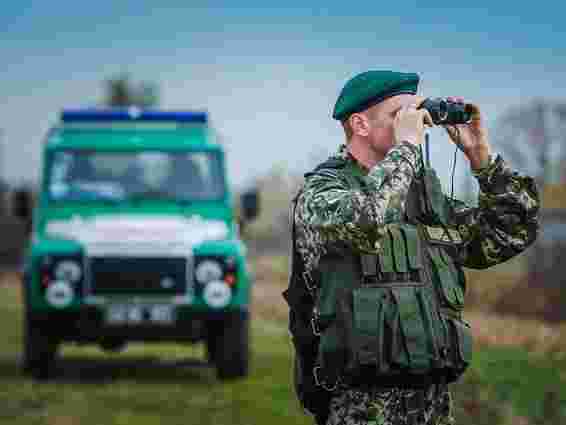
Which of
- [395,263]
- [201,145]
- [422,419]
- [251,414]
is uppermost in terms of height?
[201,145]

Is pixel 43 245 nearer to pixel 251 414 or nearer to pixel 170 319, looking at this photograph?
pixel 170 319

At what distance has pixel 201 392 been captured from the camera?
8.96 meters

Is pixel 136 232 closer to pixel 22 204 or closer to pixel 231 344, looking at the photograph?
pixel 231 344

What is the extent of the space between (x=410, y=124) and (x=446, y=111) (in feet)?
0.62

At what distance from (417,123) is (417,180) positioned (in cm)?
20

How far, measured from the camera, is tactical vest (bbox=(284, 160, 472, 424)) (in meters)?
2.96

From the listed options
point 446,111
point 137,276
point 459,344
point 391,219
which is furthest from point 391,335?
point 137,276

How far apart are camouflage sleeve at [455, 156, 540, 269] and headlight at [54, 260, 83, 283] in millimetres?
6135

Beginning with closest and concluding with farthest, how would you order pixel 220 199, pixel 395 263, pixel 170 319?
pixel 395 263, pixel 170 319, pixel 220 199

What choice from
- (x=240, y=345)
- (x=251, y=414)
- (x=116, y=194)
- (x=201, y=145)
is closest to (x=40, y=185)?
(x=116, y=194)

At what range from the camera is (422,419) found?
10.1 feet

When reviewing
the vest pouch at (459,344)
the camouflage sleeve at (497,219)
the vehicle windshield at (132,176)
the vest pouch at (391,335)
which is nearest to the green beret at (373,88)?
the camouflage sleeve at (497,219)

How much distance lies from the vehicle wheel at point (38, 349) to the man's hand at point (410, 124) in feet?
21.5

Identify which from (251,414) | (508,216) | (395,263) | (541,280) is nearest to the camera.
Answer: (395,263)
